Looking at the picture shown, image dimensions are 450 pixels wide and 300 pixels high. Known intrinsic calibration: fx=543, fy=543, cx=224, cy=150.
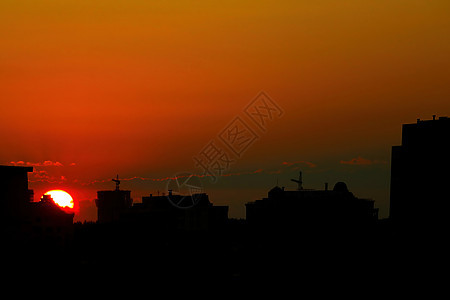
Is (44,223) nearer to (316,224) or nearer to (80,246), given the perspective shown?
(80,246)

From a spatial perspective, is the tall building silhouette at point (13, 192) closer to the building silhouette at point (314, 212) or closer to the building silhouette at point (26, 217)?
the building silhouette at point (26, 217)

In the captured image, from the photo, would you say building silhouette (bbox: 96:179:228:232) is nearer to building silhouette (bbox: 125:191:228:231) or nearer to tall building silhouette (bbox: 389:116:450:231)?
building silhouette (bbox: 125:191:228:231)

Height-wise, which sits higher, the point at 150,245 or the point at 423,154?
the point at 423,154

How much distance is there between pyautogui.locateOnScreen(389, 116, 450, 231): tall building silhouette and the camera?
174 feet

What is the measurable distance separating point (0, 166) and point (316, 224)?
1243 inches

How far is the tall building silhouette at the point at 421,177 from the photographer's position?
53.1 metres

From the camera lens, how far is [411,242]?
48.6m

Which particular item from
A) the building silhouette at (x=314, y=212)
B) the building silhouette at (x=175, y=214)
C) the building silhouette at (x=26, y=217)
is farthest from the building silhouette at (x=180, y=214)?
the building silhouette at (x=26, y=217)

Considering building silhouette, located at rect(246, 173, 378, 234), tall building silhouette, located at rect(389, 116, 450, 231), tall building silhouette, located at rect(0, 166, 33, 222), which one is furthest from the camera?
building silhouette, located at rect(246, 173, 378, 234)

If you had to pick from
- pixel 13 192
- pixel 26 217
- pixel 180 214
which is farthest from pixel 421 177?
pixel 13 192

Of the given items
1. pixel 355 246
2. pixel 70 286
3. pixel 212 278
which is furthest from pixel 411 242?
pixel 70 286

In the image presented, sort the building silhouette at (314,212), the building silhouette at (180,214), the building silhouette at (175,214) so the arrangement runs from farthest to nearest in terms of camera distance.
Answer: the building silhouette at (180,214) → the building silhouette at (175,214) → the building silhouette at (314,212)

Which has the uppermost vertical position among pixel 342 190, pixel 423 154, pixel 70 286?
pixel 423 154

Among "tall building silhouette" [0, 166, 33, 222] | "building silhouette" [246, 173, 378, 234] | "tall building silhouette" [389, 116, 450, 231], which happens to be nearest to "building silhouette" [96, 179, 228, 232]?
"building silhouette" [246, 173, 378, 234]
